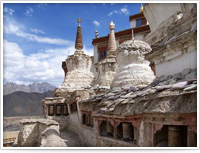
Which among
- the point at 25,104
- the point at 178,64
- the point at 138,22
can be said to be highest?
the point at 138,22

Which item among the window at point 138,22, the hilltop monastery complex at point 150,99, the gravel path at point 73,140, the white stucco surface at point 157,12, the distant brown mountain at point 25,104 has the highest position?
the window at point 138,22

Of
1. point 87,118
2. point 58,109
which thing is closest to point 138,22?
point 58,109

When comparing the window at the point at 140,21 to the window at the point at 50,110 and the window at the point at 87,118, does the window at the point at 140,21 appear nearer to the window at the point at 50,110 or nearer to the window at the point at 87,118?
the window at the point at 50,110

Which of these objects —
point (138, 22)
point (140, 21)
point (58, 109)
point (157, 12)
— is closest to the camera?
point (157, 12)

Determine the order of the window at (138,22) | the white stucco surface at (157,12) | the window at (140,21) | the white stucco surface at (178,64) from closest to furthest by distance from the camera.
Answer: the white stucco surface at (178,64) → the white stucco surface at (157,12) → the window at (140,21) → the window at (138,22)

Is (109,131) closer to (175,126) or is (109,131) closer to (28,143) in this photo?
(175,126)

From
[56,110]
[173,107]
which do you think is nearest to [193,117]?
[173,107]

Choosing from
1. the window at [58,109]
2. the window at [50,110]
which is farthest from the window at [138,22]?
the window at [50,110]

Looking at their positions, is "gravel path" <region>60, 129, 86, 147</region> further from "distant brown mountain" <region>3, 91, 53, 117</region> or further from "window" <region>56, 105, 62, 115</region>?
"distant brown mountain" <region>3, 91, 53, 117</region>

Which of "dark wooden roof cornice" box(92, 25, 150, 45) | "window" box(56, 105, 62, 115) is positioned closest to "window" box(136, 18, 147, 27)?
"dark wooden roof cornice" box(92, 25, 150, 45)

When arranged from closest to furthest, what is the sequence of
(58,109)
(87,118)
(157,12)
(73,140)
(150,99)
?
(150,99), (87,118), (73,140), (157,12), (58,109)

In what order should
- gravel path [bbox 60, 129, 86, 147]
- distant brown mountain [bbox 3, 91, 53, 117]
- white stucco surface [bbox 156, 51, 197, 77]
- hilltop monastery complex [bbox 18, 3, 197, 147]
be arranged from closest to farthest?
hilltop monastery complex [bbox 18, 3, 197, 147] < white stucco surface [bbox 156, 51, 197, 77] < gravel path [bbox 60, 129, 86, 147] < distant brown mountain [bbox 3, 91, 53, 117]

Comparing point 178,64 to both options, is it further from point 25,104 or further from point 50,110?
point 25,104

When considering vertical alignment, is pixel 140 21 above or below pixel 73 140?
above
